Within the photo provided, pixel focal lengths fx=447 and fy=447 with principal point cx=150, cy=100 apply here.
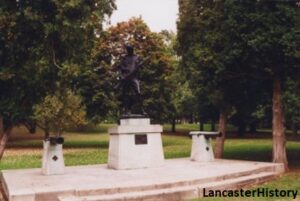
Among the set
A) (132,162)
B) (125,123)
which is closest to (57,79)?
(125,123)

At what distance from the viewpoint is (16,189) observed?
35.7 feet

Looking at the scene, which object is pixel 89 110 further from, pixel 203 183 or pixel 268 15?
pixel 203 183

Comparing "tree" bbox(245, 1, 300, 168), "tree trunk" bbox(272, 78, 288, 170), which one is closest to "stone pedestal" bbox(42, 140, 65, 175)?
"tree" bbox(245, 1, 300, 168)

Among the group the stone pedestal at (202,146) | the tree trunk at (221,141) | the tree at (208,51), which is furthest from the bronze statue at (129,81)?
the tree trunk at (221,141)

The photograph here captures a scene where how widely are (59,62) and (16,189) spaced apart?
7128mm

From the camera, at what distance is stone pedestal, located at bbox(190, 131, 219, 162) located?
58.7 feet

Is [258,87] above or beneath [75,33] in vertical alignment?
beneath

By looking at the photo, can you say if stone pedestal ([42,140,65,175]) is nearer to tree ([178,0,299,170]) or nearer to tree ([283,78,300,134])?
tree ([178,0,299,170])

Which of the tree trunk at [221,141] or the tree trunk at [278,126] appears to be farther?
the tree trunk at [221,141]

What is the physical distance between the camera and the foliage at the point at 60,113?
27375 millimetres

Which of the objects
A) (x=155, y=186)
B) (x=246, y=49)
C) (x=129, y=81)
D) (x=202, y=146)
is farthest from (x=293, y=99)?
(x=155, y=186)

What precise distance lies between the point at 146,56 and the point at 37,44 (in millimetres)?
19705

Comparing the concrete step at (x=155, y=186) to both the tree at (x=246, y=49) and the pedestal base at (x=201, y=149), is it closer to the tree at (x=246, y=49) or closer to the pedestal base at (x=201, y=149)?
the pedestal base at (x=201, y=149)

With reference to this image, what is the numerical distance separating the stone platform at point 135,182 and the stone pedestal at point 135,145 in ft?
1.44
